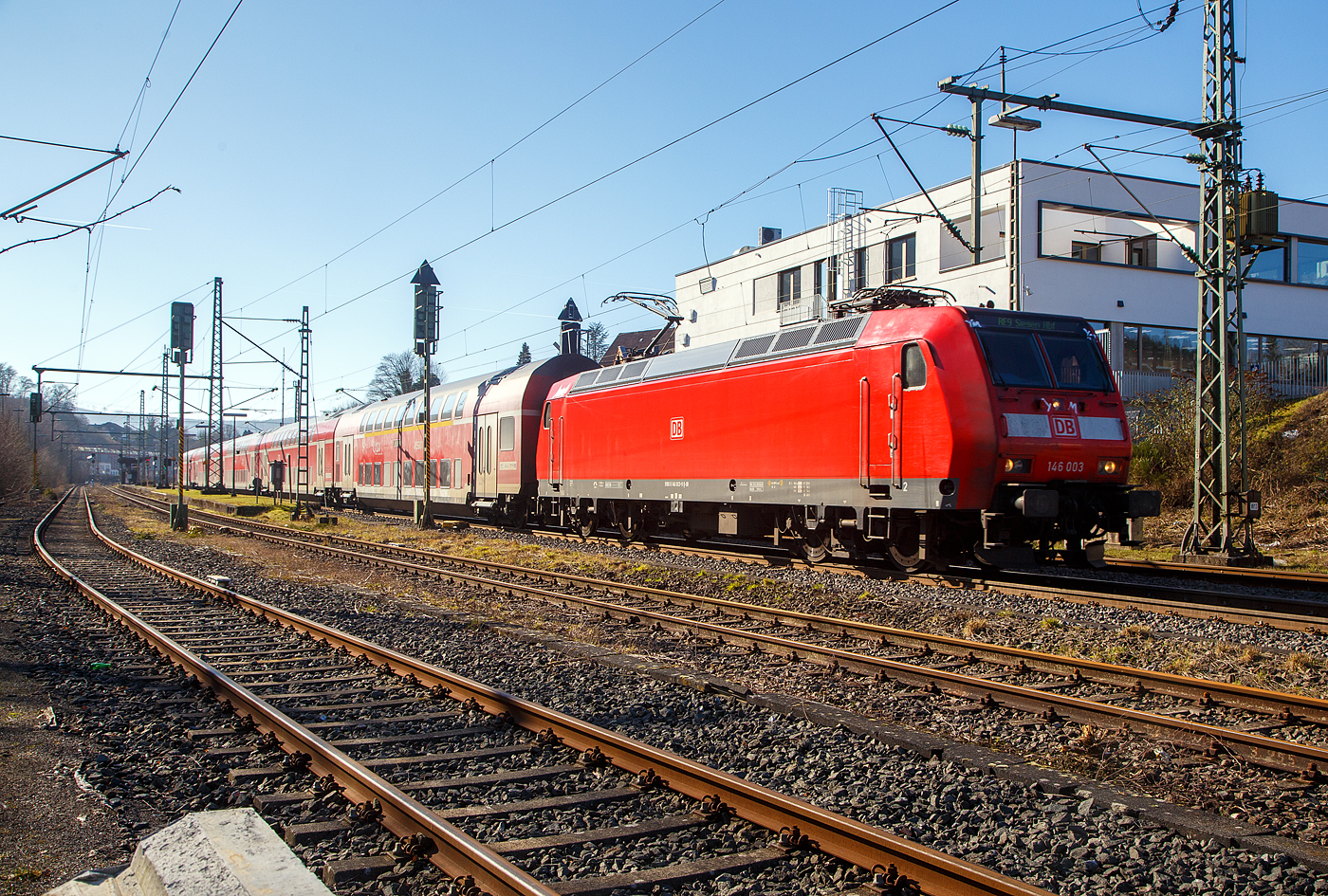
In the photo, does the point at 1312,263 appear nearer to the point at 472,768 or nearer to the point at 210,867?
the point at 472,768

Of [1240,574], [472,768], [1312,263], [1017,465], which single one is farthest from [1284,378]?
[472,768]

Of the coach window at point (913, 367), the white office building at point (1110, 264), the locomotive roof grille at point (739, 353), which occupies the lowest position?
the coach window at point (913, 367)

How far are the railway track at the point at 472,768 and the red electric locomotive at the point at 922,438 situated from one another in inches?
259

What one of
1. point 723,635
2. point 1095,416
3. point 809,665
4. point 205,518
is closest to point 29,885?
point 809,665

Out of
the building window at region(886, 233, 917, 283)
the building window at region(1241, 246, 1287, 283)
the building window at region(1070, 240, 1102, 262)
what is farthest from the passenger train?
the building window at region(1241, 246, 1287, 283)

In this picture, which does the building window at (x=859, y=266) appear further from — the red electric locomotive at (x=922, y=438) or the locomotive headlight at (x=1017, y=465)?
the locomotive headlight at (x=1017, y=465)

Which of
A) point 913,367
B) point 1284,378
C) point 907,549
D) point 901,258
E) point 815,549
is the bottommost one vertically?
point 815,549

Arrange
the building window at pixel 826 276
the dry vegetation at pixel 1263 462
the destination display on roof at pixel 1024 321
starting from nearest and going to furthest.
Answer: the destination display on roof at pixel 1024 321 < the dry vegetation at pixel 1263 462 < the building window at pixel 826 276

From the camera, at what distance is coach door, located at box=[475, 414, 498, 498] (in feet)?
77.2

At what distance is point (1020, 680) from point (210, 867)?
18.8ft

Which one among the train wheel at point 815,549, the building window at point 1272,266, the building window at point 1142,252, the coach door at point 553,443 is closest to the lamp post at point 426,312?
the coach door at point 553,443

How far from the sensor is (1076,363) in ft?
39.8

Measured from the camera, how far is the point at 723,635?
9.16m

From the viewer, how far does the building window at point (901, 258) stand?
31281mm
